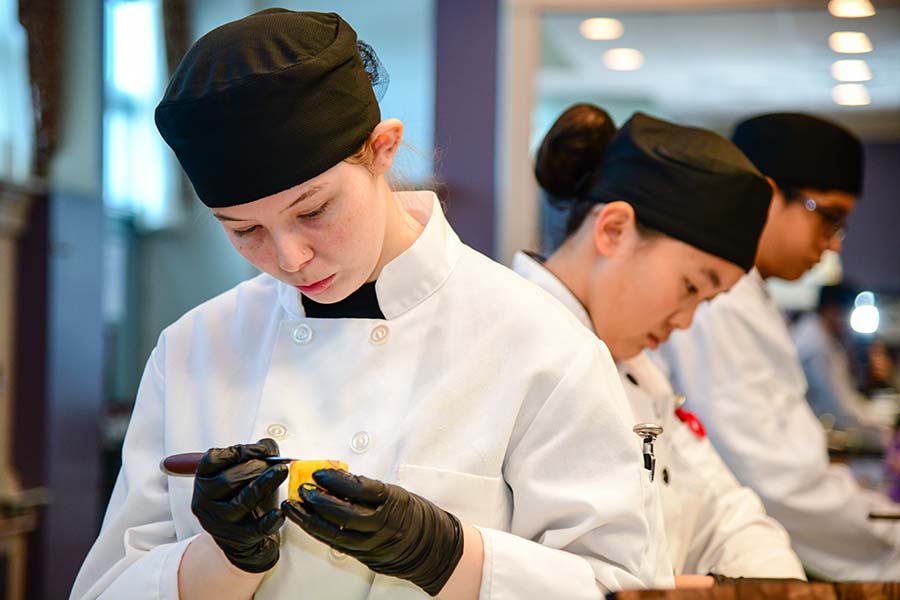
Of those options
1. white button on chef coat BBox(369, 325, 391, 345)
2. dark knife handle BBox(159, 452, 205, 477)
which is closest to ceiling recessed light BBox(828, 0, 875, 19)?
white button on chef coat BBox(369, 325, 391, 345)

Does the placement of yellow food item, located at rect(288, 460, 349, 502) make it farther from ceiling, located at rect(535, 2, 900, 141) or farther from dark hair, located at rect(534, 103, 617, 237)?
ceiling, located at rect(535, 2, 900, 141)

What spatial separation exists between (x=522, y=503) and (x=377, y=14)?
3.33 meters

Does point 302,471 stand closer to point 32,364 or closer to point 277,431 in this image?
point 277,431

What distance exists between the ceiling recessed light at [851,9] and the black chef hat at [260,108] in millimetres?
2513

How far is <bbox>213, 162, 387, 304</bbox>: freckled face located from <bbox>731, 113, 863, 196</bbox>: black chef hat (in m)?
1.41

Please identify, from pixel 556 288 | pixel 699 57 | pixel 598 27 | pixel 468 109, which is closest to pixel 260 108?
pixel 556 288

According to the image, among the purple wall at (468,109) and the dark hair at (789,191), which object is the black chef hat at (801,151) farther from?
the purple wall at (468,109)

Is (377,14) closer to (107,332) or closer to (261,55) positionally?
(107,332)

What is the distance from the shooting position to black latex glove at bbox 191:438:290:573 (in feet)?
3.15

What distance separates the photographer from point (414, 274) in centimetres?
117

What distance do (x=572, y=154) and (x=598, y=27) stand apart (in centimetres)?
177

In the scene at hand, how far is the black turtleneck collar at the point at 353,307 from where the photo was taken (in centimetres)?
119

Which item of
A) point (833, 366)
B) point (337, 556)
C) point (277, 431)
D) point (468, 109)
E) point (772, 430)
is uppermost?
point (277, 431)

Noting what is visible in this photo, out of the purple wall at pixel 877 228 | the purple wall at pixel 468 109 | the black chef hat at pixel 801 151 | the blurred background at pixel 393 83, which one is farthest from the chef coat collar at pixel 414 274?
the purple wall at pixel 877 228
